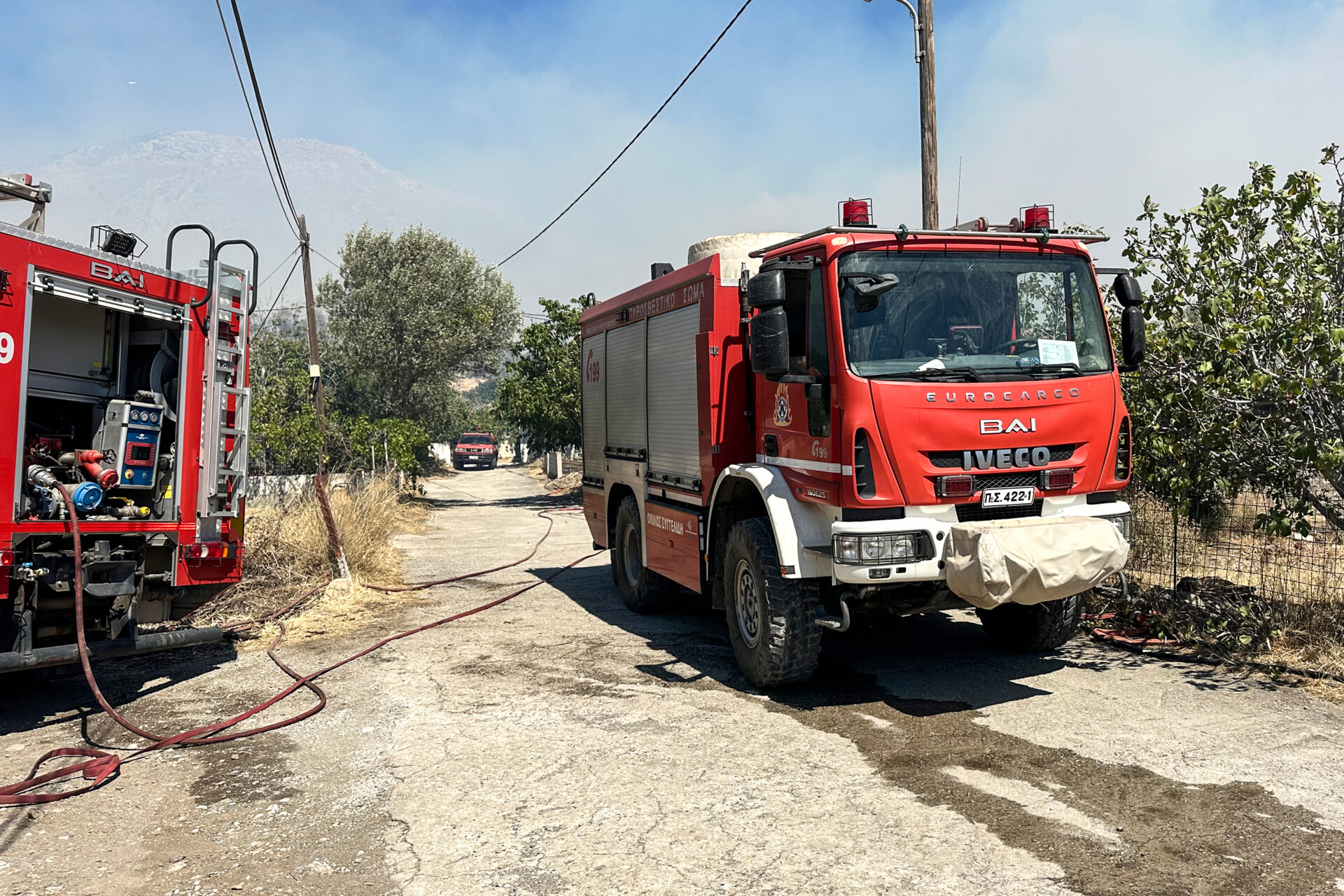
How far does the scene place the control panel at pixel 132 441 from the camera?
271 inches

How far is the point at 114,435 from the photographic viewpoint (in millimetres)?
6906

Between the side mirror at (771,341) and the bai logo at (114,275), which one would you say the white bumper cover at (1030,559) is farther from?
the bai logo at (114,275)

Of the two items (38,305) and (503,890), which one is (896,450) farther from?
(38,305)

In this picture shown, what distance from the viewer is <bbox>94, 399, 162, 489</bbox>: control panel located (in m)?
6.89

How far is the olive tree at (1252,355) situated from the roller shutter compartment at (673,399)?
3.40 meters

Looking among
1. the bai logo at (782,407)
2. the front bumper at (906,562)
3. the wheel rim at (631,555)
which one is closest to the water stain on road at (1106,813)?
the front bumper at (906,562)

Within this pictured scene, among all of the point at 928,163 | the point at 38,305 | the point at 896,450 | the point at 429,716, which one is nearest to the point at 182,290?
the point at 38,305

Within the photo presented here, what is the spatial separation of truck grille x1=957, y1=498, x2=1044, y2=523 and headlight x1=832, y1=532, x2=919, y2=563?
388mm

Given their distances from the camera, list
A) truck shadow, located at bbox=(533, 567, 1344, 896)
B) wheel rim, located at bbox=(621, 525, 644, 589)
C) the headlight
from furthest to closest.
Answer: wheel rim, located at bbox=(621, 525, 644, 589) → the headlight → truck shadow, located at bbox=(533, 567, 1344, 896)

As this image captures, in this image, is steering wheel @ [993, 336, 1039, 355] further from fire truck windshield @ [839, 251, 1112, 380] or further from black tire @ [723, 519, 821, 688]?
black tire @ [723, 519, 821, 688]

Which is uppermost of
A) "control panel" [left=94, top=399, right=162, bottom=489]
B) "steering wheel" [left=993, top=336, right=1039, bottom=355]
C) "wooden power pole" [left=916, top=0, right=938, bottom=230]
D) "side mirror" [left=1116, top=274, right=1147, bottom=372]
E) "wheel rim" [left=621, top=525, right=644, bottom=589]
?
"wooden power pole" [left=916, top=0, right=938, bottom=230]

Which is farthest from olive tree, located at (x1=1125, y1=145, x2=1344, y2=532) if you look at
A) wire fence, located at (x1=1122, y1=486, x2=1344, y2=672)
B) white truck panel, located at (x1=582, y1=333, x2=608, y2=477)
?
white truck panel, located at (x1=582, y1=333, x2=608, y2=477)

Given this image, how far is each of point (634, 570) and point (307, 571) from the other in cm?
381

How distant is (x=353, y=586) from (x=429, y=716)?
4741 millimetres
